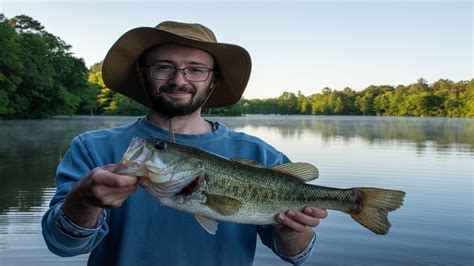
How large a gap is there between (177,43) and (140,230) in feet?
4.09

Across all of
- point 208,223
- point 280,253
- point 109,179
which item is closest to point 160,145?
point 109,179

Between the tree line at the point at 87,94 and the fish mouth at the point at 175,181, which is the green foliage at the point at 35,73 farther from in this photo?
the fish mouth at the point at 175,181

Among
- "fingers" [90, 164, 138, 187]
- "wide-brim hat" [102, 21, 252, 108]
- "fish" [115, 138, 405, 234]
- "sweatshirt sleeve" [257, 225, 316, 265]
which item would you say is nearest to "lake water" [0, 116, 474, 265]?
"wide-brim hat" [102, 21, 252, 108]

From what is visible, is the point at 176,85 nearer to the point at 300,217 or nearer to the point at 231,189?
the point at 231,189

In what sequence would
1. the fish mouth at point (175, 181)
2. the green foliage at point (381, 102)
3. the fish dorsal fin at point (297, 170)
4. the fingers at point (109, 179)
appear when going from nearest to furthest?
1. the fingers at point (109, 179)
2. the fish mouth at point (175, 181)
3. the fish dorsal fin at point (297, 170)
4. the green foliage at point (381, 102)

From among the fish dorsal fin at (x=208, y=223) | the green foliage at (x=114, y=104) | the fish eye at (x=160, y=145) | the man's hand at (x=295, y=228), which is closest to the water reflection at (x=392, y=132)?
the man's hand at (x=295, y=228)

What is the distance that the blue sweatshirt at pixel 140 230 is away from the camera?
10.3ft

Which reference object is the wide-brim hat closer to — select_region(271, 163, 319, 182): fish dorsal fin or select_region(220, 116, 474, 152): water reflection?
select_region(271, 163, 319, 182): fish dorsal fin

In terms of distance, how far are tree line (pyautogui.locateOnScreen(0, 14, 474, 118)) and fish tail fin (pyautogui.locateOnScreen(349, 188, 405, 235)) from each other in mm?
10112

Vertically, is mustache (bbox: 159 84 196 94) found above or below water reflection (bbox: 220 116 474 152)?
above

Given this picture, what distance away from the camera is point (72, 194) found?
2678 millimetres

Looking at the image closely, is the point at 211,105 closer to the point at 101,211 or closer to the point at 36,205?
the point at 101,211

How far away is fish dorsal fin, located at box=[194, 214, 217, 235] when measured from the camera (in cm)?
298

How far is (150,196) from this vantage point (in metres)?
3.26
